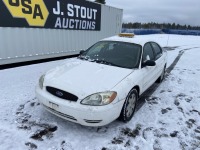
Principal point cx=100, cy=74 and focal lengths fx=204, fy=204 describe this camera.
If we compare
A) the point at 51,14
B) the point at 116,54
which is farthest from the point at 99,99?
the point at 51,14

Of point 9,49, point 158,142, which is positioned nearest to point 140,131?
point 158,142

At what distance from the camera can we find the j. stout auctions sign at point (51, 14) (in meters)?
7.70

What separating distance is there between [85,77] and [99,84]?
1.22 feet

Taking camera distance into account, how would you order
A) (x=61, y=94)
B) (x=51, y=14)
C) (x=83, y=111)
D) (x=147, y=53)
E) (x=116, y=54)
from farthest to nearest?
(x=51, y=14) → (x=147, y=53) → (x=116, y=54) → (x=61, y=94) → (x=83, y=111)

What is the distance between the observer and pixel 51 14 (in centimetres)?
953

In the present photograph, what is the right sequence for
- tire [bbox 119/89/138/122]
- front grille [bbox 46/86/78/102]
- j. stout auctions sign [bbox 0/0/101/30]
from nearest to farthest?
front grille [bbox 46/86/78/102], tire [bbox 119/89/138/122], j. stout auctions sign [bbox 0/0/101/30]

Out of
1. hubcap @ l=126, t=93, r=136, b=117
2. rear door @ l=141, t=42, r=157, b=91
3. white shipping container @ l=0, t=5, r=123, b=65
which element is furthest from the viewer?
white shipping container @ l=0, t=5, r=123, b=65

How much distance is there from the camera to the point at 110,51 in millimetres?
5008

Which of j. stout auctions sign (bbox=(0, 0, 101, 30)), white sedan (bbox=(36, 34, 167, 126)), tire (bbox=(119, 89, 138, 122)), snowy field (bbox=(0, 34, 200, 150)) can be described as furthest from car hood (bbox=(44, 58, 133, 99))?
j. stout auctions sign (bbox=(0, 0, 101, 30))

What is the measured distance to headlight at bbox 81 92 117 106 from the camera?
11.3ft

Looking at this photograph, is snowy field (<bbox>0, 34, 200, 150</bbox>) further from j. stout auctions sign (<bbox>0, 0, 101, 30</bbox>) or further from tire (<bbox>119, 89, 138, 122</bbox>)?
j. stout auctions sign (<bbox>0, 0, 101, 30</bbox>)

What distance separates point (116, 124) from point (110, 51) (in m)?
1.80

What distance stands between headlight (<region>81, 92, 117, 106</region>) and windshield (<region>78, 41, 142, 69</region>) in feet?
3.84

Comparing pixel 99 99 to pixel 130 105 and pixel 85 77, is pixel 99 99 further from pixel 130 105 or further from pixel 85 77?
pixel 130 105
